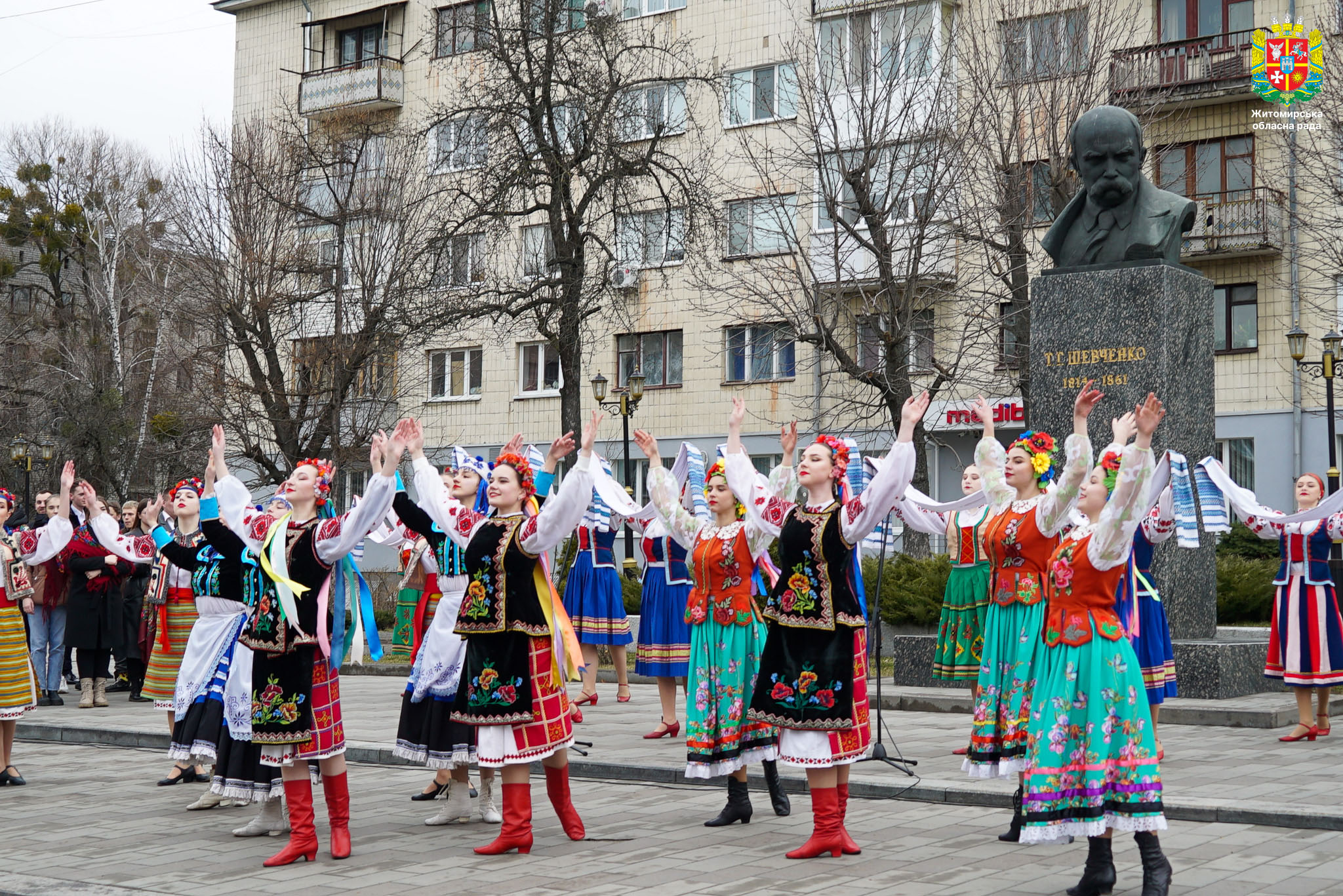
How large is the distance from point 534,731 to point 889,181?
17.6 m

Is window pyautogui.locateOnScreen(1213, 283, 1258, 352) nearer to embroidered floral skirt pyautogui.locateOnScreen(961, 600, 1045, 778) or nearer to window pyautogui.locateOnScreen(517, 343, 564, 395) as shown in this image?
window pyautogui.locateOnScreen(517, 343, 564, 395)

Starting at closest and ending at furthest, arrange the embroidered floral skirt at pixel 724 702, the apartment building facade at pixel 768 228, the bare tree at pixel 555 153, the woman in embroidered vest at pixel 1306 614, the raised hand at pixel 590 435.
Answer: the raised hand at pixel 590 435, the embroidered floral skirt at pixel 724 702, the woman in embroidered vest at pixel 1306 614, the bare tree at pixel 555 153, the apartment building facade at pixel 768 228

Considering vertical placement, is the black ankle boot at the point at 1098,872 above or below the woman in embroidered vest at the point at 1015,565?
below

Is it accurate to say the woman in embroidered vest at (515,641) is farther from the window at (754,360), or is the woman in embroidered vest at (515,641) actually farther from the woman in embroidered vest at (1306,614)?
the window at (754,360)

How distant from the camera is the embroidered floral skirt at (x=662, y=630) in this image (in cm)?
1207

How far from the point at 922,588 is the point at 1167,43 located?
1431cm

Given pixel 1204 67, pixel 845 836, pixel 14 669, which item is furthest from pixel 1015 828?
pixel 1204 67

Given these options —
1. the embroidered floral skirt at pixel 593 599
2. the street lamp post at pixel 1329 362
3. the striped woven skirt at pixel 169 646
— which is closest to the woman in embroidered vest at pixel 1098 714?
the striped woven skirt at pixel 169 646

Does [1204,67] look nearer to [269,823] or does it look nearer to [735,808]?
[735,808]

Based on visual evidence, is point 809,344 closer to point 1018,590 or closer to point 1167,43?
point 1167,43

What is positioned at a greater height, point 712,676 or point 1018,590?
point 1018,590

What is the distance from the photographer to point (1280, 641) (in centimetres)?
1163

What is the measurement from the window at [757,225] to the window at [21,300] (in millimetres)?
23523

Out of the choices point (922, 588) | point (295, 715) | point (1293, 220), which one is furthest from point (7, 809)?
point (1293, 220)
